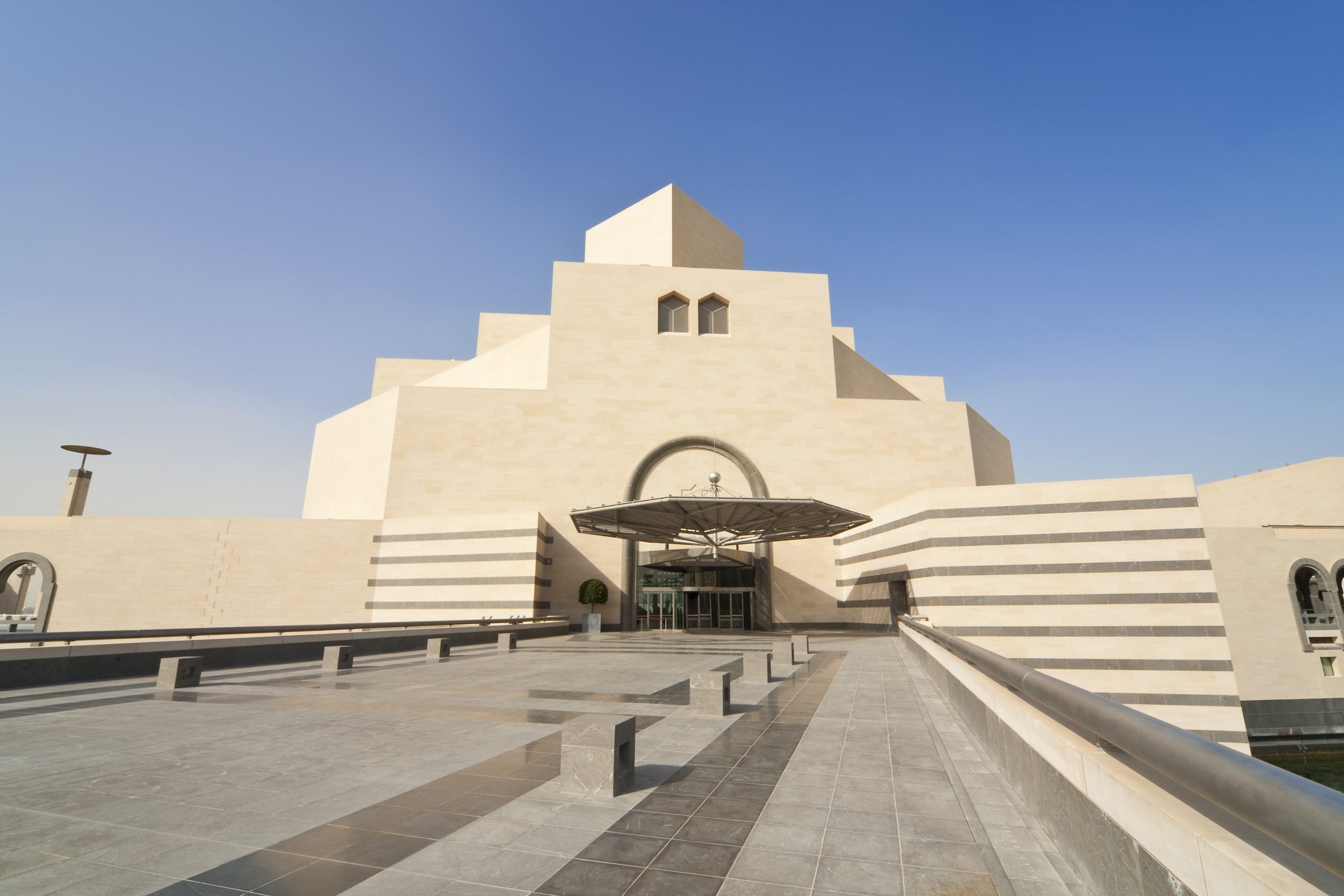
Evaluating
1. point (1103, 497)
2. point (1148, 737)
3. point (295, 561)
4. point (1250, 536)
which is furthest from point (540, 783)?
point (1250, 536)

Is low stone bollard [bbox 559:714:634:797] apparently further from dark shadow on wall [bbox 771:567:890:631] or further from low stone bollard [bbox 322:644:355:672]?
dark shadow on wall [bbox 771:567:890:631]

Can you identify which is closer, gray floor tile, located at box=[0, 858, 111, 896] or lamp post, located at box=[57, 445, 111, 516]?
gray floor tile, located at box=[0, 858, 111, 896]

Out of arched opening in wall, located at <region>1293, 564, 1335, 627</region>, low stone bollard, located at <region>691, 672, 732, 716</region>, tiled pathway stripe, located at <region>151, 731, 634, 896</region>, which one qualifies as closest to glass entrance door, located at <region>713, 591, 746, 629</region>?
low stone bollard, located at <region>691, 672, 732, 716</region>

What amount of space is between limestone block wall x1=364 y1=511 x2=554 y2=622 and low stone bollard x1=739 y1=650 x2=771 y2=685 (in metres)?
20.1

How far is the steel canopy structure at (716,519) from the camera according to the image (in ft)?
87.5

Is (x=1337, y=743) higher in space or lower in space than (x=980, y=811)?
lower

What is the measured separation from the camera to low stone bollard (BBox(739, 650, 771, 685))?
1413 cm

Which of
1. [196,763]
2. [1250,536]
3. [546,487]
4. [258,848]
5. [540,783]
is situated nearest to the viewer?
[258,848]

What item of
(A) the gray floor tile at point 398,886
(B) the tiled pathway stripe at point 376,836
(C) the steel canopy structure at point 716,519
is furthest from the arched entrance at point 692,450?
(A) the gray floor tile at point 398,886

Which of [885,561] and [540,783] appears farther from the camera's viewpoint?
[885,561]

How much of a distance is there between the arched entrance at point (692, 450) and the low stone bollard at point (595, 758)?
96.5 feet

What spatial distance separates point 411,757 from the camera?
7672 millimetres

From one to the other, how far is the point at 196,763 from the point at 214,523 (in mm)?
32795

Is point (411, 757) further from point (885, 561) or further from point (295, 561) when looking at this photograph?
point (295, 561)
